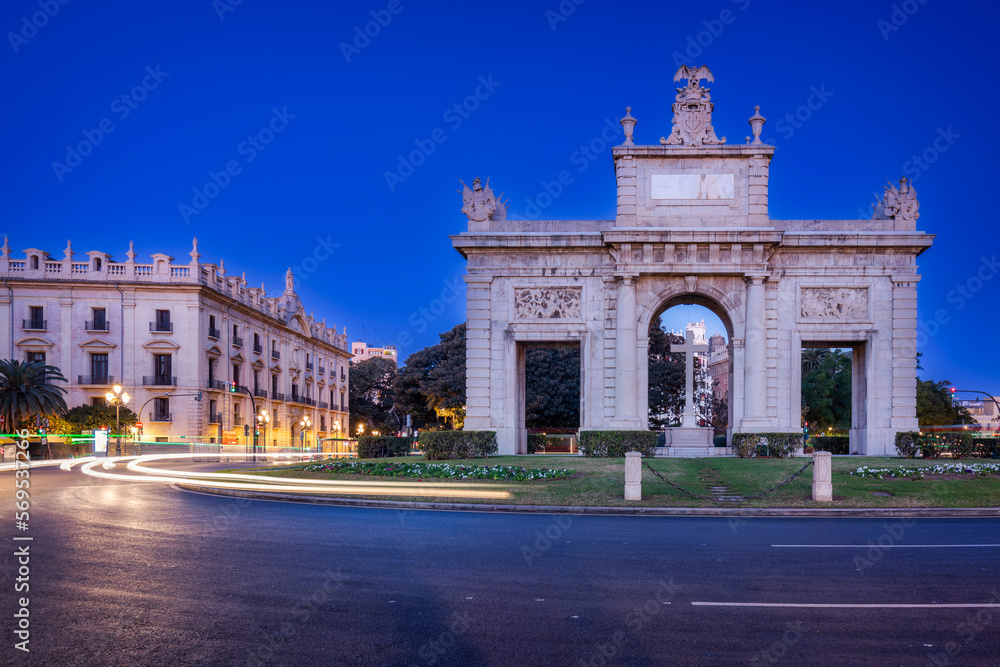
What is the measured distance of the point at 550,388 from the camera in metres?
59.2

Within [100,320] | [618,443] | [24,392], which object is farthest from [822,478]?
[100,320]

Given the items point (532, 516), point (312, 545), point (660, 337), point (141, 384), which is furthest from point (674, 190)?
point (141, 384)

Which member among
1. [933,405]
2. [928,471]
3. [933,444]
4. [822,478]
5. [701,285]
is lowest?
[933,405]

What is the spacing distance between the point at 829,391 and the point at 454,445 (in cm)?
5230

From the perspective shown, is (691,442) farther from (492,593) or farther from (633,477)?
(492,593)

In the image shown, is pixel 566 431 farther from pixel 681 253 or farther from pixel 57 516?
pixel 57 516

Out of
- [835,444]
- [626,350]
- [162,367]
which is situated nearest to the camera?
[626,350]

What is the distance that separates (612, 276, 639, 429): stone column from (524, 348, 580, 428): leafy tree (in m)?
25.2

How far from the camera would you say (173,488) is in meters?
21.5

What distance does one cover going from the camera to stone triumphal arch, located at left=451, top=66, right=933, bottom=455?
32938 millimetres

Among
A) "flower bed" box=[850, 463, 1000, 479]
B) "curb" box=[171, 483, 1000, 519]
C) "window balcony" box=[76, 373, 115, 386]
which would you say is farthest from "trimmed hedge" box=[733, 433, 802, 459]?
"window balcony" box=[76, 373, 115, 386]

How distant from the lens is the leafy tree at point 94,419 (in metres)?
54.1

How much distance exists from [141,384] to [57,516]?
48639 millimetres

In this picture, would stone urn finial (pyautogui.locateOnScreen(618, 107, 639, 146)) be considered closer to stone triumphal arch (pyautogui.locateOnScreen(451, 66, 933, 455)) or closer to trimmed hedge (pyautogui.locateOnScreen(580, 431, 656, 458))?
stone triumphal arch (pyautogui.locateOnScreen(451, 66, 933, 455))
